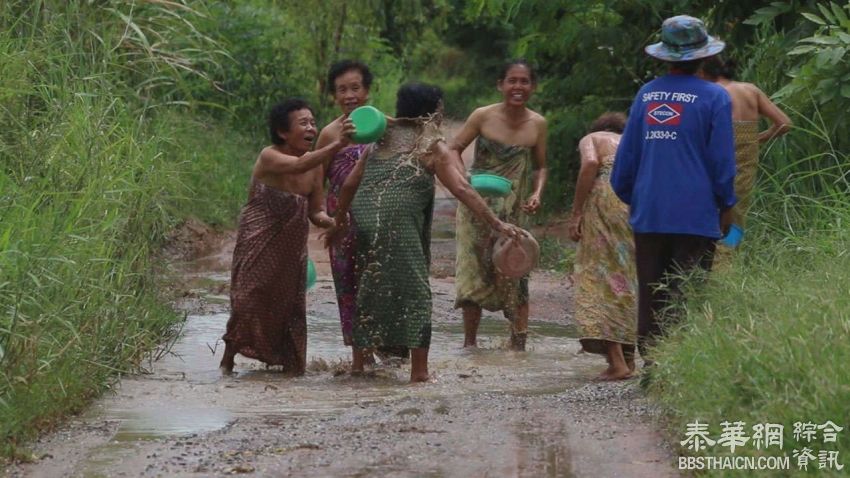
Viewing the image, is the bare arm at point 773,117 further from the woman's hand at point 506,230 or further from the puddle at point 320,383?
the puddle at point 320,383

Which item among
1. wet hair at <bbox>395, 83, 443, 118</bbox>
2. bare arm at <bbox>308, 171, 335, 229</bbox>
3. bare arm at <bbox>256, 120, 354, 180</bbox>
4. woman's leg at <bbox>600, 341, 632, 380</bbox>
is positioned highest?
wet hair at <bbox>395, 83, 443, 118</bbox>

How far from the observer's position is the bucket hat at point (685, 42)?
20.8ft

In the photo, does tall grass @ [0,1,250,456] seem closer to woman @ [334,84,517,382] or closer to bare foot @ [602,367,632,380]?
woman @ [334,84,517,382]

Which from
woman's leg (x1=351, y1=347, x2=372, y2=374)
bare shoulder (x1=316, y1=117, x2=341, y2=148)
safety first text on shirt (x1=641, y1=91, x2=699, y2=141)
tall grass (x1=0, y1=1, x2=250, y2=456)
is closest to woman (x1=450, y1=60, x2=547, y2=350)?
bare shoulder (x1=316, y1=117, x2=341, y2=148)

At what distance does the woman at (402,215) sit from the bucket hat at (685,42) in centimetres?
149

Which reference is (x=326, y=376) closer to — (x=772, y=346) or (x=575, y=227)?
(x=575, y=227)

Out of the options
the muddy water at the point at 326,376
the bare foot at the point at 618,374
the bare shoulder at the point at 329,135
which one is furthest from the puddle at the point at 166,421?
the bare shoulder at the point at 329,135

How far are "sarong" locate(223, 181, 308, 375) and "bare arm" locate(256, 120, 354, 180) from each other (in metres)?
0.10

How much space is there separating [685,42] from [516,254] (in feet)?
6.20

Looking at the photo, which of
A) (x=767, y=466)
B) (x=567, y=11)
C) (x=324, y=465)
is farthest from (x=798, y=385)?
(x=567, y=11)

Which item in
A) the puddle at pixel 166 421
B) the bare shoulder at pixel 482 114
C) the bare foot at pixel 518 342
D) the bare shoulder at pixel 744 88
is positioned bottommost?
the bare foot at pixel 518 342

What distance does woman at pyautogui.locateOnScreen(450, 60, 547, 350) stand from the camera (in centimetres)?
905

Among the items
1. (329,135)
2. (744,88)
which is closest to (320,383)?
(329,135)

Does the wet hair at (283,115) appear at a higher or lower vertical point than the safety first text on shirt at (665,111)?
lower
